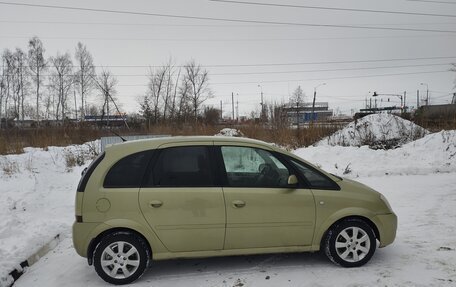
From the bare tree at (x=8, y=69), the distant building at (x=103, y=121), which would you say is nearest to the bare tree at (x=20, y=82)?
the bare tree at (x=8, y=69)

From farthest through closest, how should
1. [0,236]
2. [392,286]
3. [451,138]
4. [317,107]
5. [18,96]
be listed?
[317,107] → [18,96] → [451,138] → [0,236] → [392,286]

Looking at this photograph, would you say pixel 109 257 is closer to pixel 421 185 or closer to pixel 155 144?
pixel 155 144

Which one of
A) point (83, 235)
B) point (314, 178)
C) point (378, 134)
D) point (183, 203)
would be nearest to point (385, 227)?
point (314, 178)

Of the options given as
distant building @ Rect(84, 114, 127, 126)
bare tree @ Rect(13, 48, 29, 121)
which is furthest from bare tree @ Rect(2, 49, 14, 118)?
distant building @ Rect(84, 114, 127, 126)

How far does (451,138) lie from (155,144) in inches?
529

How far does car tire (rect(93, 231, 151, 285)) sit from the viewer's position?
4.71 metres

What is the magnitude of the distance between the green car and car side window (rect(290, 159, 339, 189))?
0.01m

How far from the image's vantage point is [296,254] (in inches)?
223

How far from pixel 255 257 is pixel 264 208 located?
102cm

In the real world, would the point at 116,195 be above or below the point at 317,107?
below

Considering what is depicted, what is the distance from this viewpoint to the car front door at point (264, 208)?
4.88 m

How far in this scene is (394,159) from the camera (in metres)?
13.4

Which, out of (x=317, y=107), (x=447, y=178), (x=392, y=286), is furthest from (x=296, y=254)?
(x=317, y=107)

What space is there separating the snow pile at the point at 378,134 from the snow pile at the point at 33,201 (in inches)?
438
